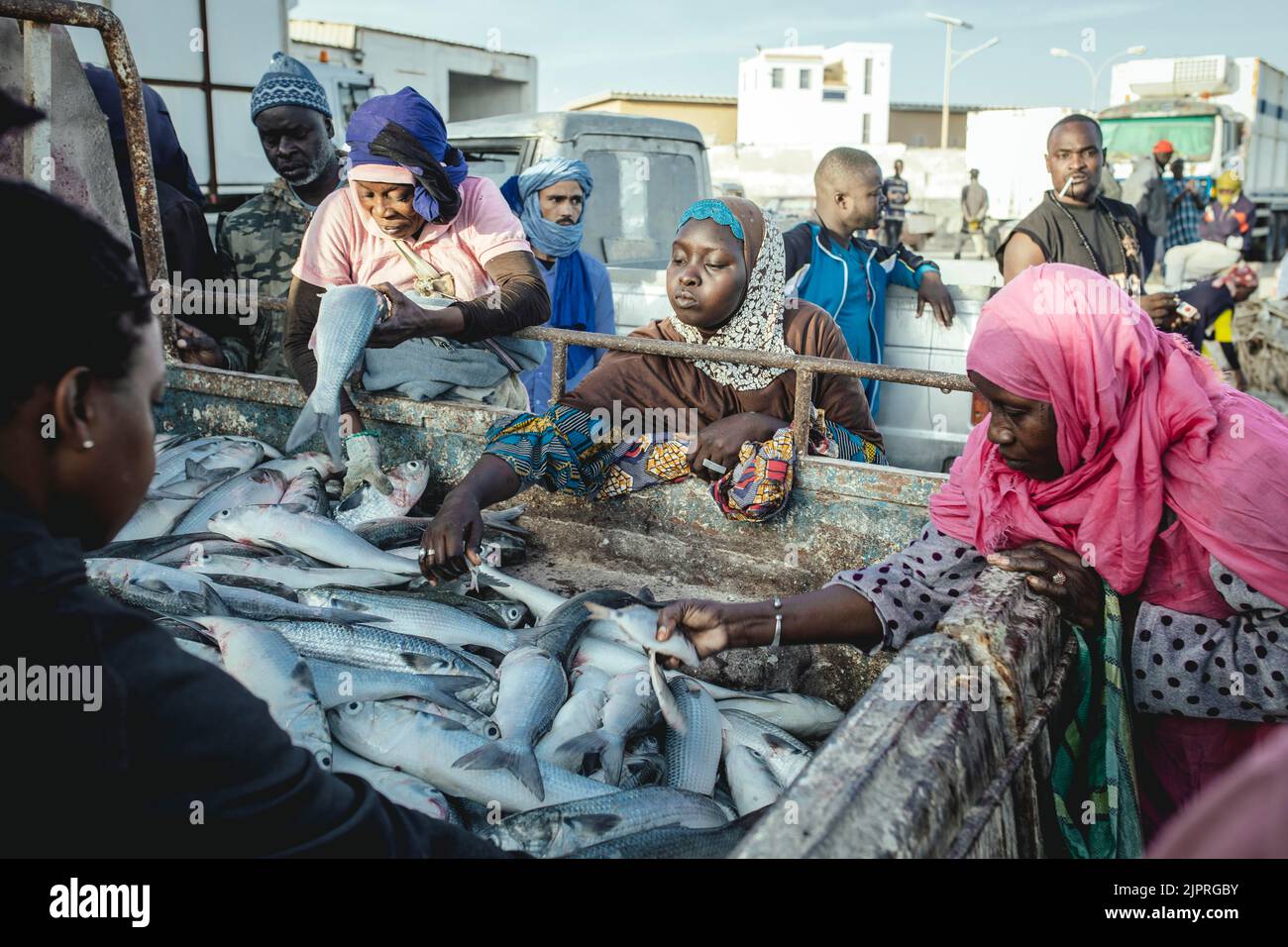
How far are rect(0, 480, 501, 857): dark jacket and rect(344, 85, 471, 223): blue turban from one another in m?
2.91

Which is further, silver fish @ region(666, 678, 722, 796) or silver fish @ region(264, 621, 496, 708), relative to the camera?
silver fish @ region(264, 621, 496, 708)

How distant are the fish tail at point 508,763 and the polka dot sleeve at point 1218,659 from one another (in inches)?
56.0

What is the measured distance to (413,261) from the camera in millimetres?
4168

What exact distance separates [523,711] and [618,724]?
0.84ft

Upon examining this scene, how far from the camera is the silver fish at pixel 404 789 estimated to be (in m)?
2.39

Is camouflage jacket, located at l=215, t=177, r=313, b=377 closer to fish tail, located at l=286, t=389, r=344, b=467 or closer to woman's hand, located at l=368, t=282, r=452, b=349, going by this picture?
fish tail, located at l=286, t=389, r=344, b=467

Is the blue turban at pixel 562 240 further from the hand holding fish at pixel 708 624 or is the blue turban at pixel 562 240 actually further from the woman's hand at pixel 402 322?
the hand holding fish at pixel 708 624

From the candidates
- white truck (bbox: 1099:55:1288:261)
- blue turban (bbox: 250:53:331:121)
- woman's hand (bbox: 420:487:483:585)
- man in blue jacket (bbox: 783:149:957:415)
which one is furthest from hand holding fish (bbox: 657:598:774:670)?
white truck (bbox: 1099:55:1288:261)

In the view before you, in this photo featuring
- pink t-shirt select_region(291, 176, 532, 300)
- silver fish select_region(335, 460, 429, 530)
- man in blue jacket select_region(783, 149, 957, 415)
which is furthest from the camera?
man in blue jacket select_region(783, 149, 957, 415)

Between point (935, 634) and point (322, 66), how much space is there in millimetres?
11689

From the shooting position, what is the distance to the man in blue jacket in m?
5.45

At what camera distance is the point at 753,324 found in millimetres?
3783

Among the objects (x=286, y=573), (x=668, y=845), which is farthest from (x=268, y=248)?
(x=668, y=845)
